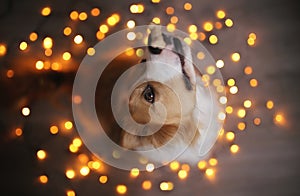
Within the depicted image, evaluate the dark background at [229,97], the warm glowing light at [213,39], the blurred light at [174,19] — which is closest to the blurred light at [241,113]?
the dark background at [229,97]

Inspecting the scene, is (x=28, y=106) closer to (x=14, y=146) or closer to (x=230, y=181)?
(x=14, y=146)

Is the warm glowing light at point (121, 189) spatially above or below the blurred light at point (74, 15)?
below

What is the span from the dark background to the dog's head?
0.08 meters

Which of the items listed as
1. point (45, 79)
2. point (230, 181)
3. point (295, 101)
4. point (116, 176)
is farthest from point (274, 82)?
point (45, 79)

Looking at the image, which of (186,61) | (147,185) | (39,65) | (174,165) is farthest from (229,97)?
(39,65)

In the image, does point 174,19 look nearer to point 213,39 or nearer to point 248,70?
point 213,39

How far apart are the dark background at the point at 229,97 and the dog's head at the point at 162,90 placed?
82mm

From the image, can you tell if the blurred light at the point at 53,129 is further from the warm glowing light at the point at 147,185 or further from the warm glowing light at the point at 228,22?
the warm glowing light at the point at 228,22

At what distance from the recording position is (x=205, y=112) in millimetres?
1302

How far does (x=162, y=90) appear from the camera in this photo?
1.30m

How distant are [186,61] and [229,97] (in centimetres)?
18

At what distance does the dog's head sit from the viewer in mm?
1285

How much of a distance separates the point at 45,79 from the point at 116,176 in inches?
15.1

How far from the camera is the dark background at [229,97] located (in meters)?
1.25
